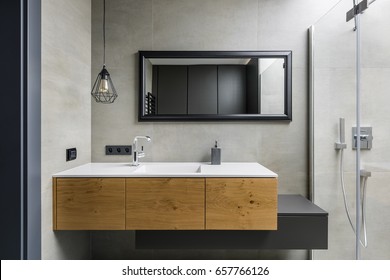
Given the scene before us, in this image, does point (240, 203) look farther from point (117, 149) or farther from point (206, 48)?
point (206, 48)

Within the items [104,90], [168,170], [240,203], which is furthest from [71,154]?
[240,203]

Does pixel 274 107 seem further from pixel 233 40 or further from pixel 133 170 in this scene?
pixel 133 170

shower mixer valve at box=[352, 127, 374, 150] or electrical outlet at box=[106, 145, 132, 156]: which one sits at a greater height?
shower mixer valve at box=[352, 127, 374, 150]

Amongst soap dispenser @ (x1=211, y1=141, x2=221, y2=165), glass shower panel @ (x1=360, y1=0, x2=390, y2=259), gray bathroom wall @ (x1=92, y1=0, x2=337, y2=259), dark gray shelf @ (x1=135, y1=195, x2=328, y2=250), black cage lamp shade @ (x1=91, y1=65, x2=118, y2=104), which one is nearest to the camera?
glass shower panel @ (x1=360, y1=0, x2=390, y2=259)

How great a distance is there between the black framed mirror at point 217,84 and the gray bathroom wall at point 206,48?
0.23 ft

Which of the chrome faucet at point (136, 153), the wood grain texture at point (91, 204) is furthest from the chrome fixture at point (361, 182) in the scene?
the wood grain texture at point (91, 204)

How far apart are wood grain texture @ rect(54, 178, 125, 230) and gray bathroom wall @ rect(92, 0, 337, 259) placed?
2.11 feet

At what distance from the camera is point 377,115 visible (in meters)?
1.63

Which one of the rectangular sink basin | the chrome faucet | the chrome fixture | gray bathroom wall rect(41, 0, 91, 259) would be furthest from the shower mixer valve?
gray bathroom wall rect(41, 0, 91, 259)

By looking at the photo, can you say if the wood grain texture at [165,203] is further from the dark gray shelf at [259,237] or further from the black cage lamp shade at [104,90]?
the black cage lamp shade at [104,90]

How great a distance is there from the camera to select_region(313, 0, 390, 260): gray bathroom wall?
1.58 metres

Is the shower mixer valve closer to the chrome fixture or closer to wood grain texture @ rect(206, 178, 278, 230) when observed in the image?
the chrome fixture

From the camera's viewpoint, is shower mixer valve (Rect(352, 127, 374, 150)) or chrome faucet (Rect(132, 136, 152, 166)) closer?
shower mixer valve (Rect(352, 127, 374, 150))

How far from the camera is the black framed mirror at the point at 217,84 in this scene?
2.42 meters
